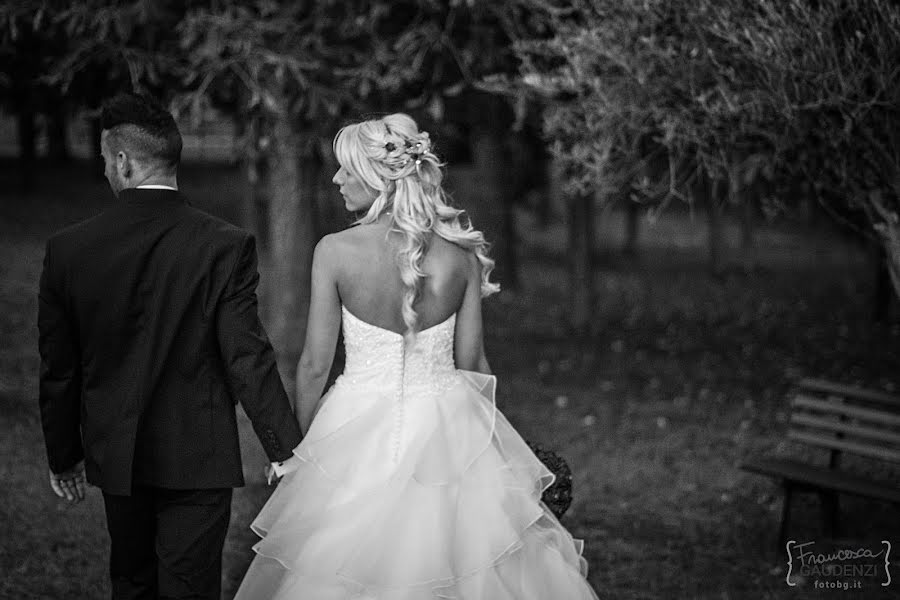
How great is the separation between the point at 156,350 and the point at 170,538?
0.70 metres

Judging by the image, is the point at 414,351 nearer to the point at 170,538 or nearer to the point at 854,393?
the point at 170,538

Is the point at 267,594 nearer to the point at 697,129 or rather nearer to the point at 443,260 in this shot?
the point at 443,260

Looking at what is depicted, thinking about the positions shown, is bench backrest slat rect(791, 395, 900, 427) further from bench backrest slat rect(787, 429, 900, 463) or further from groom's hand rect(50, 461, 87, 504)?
groom's hand rect(50, 461, 87, 504)

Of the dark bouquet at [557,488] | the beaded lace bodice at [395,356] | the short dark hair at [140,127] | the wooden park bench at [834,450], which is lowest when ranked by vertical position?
the wooden park bench at [834,450]

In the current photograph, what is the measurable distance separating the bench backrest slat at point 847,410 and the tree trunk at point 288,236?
15.0 feet

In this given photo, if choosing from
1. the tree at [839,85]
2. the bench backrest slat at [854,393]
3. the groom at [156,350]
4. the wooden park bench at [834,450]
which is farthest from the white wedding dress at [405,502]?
the bench backrest slat at [854,393]

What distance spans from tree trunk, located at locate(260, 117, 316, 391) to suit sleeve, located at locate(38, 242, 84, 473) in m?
5.39

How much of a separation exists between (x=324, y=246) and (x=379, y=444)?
2.62ft

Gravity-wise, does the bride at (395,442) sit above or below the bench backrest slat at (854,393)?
above

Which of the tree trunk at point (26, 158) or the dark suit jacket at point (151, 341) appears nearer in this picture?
the dark suit jacket at point (151, 341)

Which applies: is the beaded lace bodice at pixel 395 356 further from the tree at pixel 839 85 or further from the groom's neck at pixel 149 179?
the tree at pixel 839 85

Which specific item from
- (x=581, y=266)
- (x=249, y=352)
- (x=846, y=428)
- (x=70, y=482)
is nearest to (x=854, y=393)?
(x=846, y=428)

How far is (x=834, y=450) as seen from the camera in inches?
295

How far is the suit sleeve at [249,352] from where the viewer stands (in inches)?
161
